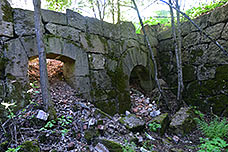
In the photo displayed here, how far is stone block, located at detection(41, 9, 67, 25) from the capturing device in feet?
8.02

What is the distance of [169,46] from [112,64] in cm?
241

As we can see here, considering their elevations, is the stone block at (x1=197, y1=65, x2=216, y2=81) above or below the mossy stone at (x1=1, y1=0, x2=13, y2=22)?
below

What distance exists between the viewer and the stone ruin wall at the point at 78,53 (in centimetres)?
208

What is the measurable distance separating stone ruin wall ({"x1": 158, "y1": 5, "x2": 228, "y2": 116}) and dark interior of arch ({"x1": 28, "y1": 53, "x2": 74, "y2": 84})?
3319mm

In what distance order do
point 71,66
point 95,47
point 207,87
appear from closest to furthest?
1. point 71,66
2. point 95,47
3. point 207,87

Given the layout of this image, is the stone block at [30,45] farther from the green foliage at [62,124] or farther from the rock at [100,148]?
the rock at [100,148]

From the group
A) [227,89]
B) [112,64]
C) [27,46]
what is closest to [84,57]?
[112,64]

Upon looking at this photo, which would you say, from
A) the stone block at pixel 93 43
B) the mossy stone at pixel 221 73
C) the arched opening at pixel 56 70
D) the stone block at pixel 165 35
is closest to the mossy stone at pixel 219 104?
the mossy stone at pixel 221 73

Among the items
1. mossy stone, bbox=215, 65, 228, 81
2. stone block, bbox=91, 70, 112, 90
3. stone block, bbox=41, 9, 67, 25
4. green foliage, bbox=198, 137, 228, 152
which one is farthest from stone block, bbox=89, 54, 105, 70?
mossy stone, bbox=215, 65, 228, 81

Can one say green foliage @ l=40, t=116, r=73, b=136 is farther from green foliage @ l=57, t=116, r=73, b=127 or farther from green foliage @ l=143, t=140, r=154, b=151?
green foliage @ l=143, t=140, r=154, b=151

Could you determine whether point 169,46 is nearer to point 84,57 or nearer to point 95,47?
point 95,47

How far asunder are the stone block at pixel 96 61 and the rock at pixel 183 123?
2.01 metres

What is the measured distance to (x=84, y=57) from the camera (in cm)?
291

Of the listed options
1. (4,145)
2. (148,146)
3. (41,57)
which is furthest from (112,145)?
(41,57)
